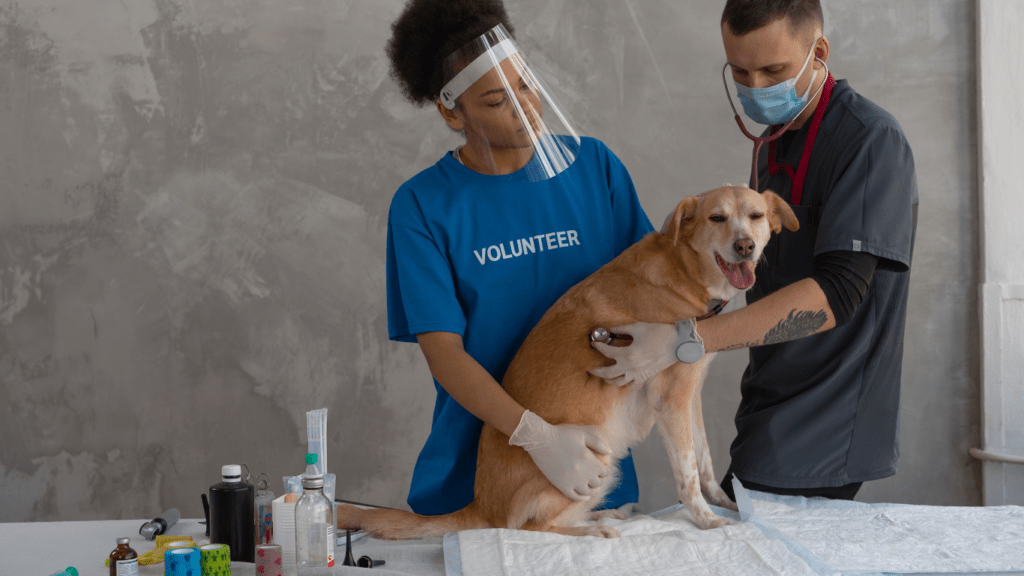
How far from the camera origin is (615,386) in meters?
1.76

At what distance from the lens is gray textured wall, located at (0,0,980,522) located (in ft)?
10.8

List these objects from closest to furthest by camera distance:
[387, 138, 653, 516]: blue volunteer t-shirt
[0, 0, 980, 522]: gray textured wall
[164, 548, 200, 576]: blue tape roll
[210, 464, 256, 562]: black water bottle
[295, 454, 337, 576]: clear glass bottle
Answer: [164, 548, 200, 576]: blue tape roll, [295, 454, 337, 576]: clear glass bottle, [210, 464, 256, 562]: black water bottle, [387, 138, 653, 516]: blue volunteer t-shirt, [0, 0, 980, 522]: gray textured wall

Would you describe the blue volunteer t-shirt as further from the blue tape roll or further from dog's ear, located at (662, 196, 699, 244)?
the blue tape roll

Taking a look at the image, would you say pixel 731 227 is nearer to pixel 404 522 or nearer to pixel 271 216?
pixel 404 522

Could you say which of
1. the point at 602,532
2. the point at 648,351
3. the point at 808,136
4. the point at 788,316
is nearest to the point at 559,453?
the point at 602,532

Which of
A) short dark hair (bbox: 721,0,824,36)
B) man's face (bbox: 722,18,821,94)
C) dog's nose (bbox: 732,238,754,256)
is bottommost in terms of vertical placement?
dog's nose (bbox: 732,238,754,256)

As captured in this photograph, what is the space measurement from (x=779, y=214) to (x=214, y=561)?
1498 mm

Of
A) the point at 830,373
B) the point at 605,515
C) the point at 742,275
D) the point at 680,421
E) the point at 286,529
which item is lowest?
the point at 605,515

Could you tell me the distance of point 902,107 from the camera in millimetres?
3281

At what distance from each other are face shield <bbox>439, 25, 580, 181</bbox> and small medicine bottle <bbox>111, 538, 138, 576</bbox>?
3.71 ft

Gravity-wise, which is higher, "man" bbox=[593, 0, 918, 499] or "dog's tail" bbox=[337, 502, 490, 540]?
"man" bbox=[593, 0, 918, 499]

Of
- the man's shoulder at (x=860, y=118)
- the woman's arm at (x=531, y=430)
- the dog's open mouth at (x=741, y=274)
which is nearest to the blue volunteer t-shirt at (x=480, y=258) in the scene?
the woman's arm at (x=531, y=430)

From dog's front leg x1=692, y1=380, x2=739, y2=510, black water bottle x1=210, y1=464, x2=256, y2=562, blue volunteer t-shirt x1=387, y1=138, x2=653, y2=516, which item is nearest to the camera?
black water bottle x1=210, y1=464, x2=256, y2=562

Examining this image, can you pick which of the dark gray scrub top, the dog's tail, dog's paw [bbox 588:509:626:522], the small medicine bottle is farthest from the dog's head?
the small medicine bottle
